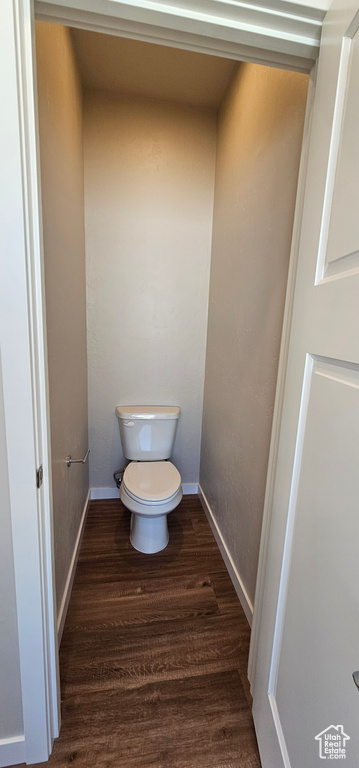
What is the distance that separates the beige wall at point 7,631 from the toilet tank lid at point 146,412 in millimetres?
1203

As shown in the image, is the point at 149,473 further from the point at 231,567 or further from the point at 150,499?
the point at 231,567

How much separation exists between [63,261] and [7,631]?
4.16ft

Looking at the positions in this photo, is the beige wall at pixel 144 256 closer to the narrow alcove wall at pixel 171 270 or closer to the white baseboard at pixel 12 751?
the narrow alcove wall at pixel 171 270

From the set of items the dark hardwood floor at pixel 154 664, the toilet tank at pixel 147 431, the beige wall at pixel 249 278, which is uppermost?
the beige wall at pixel 249 278

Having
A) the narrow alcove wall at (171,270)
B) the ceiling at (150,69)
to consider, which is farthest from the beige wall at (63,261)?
the ceiling at (150,69)

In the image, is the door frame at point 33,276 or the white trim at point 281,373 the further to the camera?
the white trim at point 281,373

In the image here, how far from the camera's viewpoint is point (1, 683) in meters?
0.85

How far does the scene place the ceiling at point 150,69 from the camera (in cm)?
143

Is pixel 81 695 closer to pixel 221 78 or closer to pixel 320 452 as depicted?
pixel 320 452

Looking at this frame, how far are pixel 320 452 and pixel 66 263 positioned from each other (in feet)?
4.11

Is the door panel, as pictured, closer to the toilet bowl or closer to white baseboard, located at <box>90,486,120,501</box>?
the toilet bowl

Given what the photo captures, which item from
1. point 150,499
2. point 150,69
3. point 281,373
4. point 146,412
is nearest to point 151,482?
point 150,499

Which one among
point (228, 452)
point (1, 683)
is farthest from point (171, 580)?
point (1, 683)

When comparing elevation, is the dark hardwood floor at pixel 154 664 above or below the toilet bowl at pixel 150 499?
below
